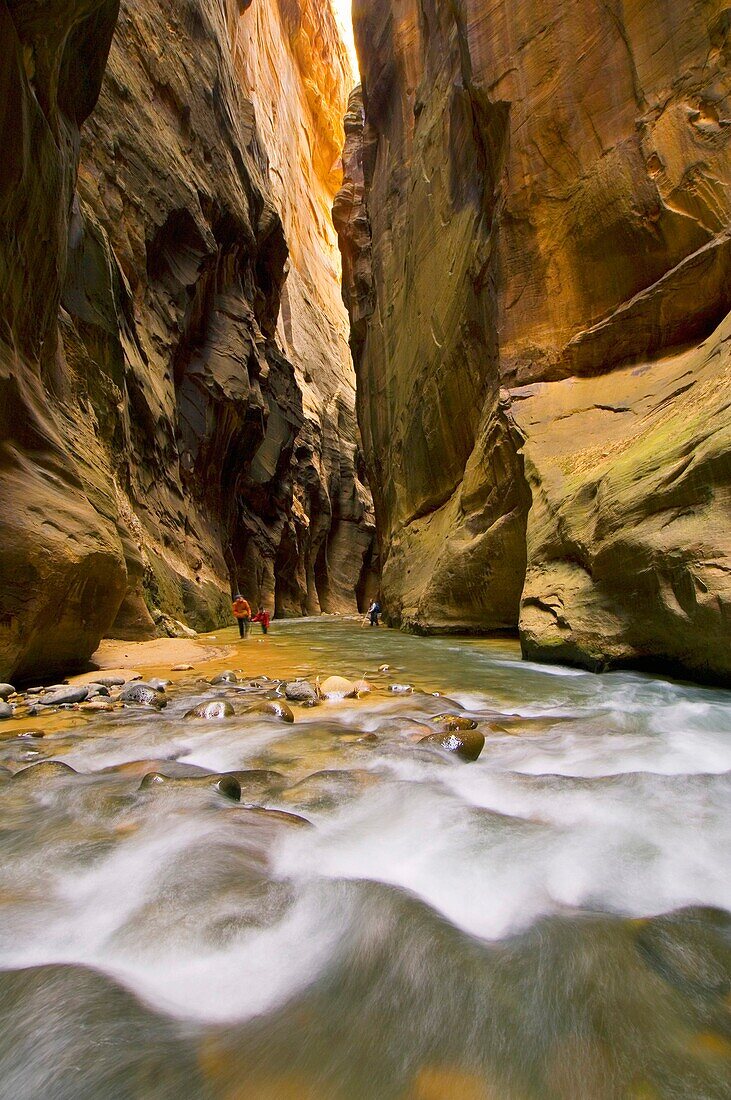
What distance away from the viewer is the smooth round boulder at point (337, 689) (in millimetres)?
4617

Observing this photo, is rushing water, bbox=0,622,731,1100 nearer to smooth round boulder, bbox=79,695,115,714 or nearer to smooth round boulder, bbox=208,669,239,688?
smooth round boulder, bbox=79,695,115,714

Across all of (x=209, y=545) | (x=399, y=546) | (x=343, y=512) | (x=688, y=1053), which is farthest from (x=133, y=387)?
(x=343, y=512)

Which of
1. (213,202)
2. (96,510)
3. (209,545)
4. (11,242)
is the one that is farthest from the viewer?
(213,202)

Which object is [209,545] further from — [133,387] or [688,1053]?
[688,1053]

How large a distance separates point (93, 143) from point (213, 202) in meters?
6.30

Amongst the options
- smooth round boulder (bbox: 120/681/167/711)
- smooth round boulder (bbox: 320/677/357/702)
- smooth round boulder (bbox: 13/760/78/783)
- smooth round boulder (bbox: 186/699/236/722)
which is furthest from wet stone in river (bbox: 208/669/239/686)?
smooth round boulder (bbox: 13/760/78/783)

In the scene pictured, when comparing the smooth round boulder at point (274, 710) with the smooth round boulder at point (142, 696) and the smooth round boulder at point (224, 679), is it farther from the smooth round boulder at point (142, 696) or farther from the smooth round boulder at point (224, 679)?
the smooth round boulder at point (224, 679)

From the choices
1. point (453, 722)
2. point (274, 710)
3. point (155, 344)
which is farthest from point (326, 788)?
point (155, 344)

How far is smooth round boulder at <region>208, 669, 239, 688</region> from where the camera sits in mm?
5414

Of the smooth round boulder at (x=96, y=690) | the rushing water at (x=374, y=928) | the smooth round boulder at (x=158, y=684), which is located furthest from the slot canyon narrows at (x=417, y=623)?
the smooth round boulder at (x=158, y=684)

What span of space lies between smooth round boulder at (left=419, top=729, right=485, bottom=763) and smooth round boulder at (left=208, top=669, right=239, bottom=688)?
2937 millimetres

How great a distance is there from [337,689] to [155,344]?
14.1m

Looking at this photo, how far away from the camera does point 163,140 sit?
53.7ft

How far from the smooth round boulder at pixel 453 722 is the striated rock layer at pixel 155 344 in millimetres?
3568
